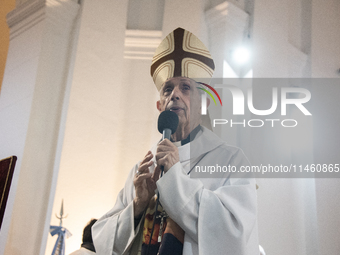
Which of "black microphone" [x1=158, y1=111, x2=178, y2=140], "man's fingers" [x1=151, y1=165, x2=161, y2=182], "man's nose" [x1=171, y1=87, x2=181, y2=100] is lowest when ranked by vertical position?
"man's fingers" [x1=151, y1=165, x2=161, y2=182]

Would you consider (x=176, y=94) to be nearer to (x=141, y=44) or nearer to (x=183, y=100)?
(x=183, y=100)

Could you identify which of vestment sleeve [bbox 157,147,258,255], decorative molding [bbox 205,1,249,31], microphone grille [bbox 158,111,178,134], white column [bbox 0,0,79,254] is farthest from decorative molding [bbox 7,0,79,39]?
vestment sleeve [bbox 157,147,258,255]

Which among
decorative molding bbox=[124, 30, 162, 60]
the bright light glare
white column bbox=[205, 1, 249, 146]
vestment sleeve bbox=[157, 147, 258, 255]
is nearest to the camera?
vestment sleeve bbox=[157, 147, 258, 255]

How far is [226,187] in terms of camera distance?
2.32 meters

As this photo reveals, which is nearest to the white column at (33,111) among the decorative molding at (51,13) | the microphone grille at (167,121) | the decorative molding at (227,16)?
the decorative molding at (51,13)

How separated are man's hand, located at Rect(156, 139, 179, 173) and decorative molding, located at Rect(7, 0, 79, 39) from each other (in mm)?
3076

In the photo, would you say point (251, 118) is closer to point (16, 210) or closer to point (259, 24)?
point (259, 24)

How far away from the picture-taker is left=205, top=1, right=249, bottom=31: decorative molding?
186 inches

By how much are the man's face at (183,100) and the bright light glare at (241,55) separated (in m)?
2.07

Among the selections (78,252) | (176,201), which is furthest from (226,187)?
(78,252)

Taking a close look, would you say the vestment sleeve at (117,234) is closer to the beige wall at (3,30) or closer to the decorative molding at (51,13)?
the decorative molding at (51,13)

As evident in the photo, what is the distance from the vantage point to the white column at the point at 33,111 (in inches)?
167

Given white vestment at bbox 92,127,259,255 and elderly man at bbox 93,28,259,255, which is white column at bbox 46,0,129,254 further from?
white vestment at bbox 92,127,259,255

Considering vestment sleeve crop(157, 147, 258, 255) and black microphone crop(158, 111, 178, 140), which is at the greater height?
black microphone crop(158, 111, 178, 140)
